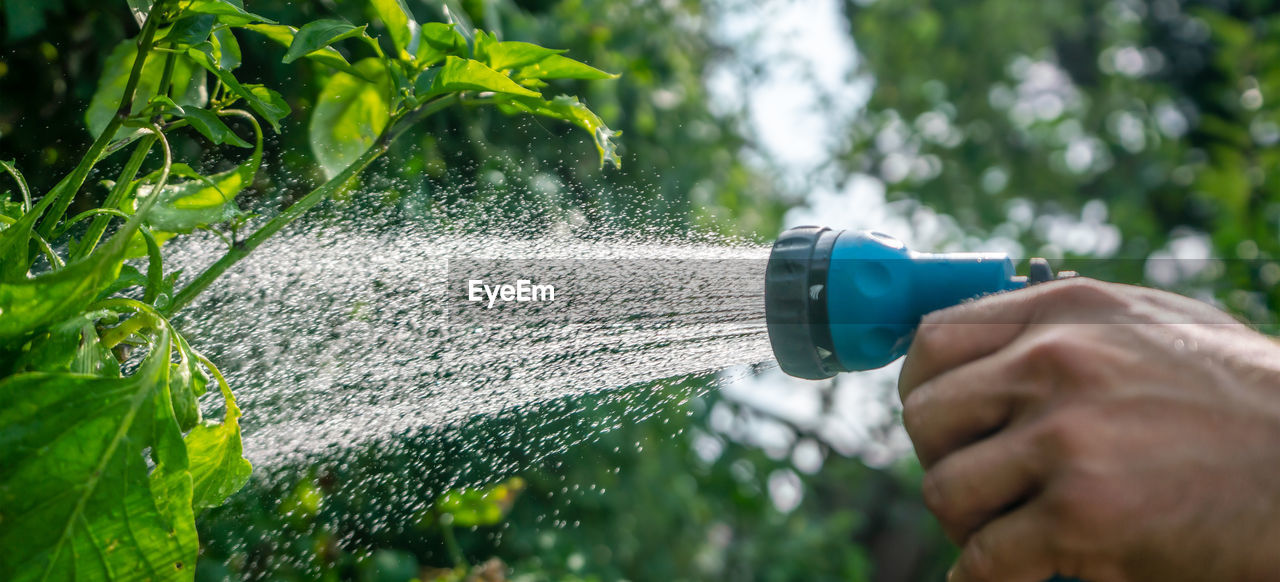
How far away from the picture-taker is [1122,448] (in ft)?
1.42

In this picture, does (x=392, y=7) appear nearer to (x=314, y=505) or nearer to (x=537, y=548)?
(x=314, y=505)

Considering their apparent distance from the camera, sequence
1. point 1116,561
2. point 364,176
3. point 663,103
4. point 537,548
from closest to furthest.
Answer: point 1116,561, point 364,176, point 537,548, point 663,103

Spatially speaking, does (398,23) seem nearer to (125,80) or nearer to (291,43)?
(291,43)

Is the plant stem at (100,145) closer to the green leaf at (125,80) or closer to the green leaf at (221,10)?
the green leaf at (221,10)

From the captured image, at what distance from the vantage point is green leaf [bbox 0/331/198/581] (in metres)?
0.35

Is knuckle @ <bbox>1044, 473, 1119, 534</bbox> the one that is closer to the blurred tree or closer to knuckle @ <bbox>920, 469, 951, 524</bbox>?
knuckle @ <bbox>920, 469, 951, 524</bbox>

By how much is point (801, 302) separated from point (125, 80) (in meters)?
0.54

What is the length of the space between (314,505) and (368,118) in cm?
50

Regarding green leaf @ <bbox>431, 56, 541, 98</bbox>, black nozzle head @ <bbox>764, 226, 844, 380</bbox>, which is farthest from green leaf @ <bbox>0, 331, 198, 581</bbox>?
black nozzle head @ <bbox>764, 226, 844, 380</bbox>

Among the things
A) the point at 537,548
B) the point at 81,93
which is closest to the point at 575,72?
the point at 81,93

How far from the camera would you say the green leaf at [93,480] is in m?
0.35

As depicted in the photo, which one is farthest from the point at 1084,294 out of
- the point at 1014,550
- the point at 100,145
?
the point at 100,145

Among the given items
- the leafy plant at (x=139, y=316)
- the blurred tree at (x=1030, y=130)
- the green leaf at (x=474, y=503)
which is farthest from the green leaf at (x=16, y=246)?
the blurred tree at (x=1030, y=130)

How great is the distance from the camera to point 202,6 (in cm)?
45
